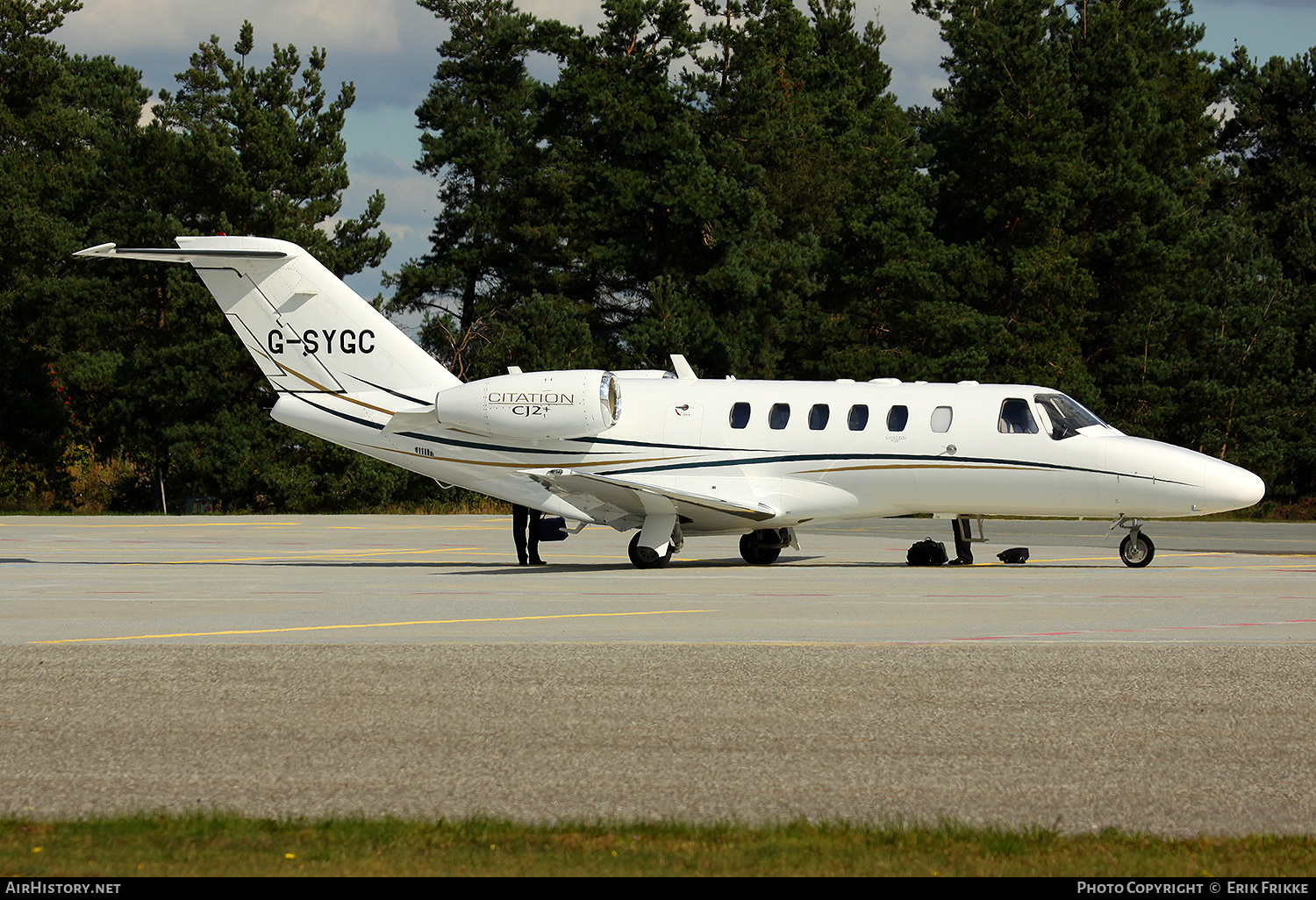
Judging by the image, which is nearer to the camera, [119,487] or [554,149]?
[119,487]

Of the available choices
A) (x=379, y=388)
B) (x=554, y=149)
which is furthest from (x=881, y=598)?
(x=554, y=149)

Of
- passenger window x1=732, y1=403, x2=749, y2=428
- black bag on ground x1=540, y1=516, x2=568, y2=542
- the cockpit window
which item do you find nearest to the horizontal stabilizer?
black bag on ground x1=540, y1=516, x2=568, y2=542

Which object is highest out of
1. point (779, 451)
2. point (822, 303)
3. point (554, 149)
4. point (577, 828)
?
point (554, 149)

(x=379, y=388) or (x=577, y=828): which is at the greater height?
(x=379, y=388)

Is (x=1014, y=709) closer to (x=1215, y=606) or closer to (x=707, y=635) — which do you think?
(x=707, y=635)

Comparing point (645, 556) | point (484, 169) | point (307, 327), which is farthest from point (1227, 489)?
point (484, 169)

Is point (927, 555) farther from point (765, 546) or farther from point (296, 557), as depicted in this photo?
point (296, 557)

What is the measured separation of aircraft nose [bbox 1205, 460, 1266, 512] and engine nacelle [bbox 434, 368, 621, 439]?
369 inches

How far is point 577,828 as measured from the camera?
21.4ft

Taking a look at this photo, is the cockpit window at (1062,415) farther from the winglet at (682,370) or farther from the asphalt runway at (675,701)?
the winglet at (682,370)

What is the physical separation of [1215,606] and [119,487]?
4363 centimetres

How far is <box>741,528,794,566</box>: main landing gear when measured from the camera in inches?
940

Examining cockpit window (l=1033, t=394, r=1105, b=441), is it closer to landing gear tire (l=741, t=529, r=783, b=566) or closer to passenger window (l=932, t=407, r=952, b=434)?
passenger window (l=932, t=407, r=952, b=434)

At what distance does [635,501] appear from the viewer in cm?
2181
